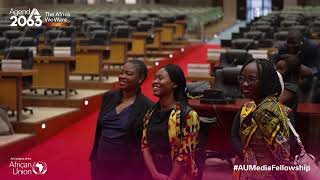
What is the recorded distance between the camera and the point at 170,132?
8.21 feet

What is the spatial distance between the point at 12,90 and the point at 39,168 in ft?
7.22

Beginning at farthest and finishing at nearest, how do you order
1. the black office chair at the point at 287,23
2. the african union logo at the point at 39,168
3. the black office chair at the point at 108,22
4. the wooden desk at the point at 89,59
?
the black office chair at the point at 287,23 < the wooden desk at the point at 89,59 < the black office chair at the point at 108,22 < the african union logo at the point at 39,168

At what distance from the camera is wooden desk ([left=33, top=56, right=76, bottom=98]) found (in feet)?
21.6

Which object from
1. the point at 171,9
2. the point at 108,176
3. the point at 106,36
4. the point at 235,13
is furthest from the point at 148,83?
the point at 235,13

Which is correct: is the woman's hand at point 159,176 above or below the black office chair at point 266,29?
below

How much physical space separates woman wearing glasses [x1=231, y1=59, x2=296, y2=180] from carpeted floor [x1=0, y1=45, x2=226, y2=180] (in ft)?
3.49

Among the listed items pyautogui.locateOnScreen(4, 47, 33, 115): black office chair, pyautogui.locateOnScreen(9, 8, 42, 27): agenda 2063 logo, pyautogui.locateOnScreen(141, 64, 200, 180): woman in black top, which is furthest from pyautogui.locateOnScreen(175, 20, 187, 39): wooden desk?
pyautogui.locateOnScreen(141, 64, 200, 180): woman in black top

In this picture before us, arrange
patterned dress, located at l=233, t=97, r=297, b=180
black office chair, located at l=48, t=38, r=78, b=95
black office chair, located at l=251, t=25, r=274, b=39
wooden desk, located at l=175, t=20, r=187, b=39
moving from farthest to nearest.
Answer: wooden desk, located at l=175, t=20, r=187, b=39 < black office chair, located at l=251, t=25, r=274, b=39 < black office chair, located at l=48, t=38, r=78, b=95 < patterned dress, located at l=233, t=97, r=297, b=180

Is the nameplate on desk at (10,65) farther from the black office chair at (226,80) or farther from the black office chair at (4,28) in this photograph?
the black office chair at (226,80)

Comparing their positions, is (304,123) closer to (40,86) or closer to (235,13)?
(40,86)

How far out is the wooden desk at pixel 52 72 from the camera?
6.59 meters

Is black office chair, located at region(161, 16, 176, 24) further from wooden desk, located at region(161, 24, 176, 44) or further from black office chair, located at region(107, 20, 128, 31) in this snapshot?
black office chair, located at region(107, 20, 128, 31)

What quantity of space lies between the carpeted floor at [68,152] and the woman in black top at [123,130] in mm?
475

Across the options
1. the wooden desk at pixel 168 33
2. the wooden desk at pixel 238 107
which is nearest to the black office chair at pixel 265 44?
the wooden desk at pixel 168 33
